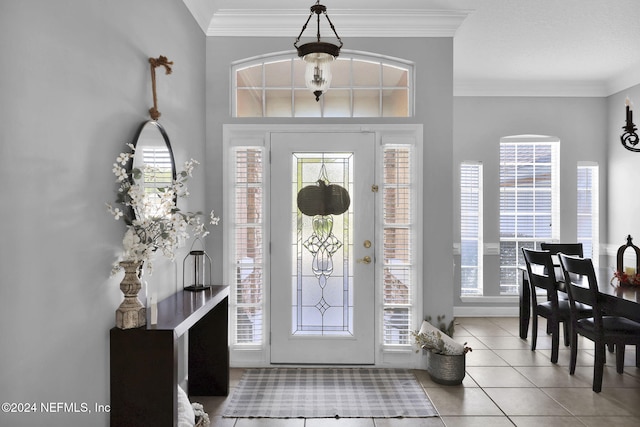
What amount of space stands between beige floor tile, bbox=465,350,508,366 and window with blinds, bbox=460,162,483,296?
4.92 feet

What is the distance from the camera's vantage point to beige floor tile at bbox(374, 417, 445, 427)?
273cm

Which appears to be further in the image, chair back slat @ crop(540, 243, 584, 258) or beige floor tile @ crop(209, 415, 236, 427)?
chair back slat @ crop(540, 243, 584, 258)

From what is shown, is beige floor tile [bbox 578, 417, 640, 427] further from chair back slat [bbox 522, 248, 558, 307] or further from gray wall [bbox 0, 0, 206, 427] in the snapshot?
gray wall [bbox 0, 0, 206, 427]

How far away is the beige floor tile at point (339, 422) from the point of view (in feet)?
8.96

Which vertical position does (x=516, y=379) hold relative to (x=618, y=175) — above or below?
below

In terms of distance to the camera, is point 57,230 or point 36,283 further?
point 57,230

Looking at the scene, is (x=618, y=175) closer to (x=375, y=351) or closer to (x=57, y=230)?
(x=375, y=351)

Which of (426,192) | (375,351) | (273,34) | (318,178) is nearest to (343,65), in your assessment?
(273,34)

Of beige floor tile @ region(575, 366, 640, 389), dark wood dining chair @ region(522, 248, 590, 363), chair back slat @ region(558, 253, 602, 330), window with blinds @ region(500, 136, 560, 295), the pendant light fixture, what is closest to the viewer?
the pendant light fixture

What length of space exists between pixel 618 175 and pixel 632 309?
3105 mm

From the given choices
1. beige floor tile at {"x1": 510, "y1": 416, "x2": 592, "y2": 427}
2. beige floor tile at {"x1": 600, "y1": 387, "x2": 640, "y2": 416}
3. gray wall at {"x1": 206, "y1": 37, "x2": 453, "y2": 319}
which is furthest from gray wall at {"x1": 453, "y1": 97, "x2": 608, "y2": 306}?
beige floor tile at {"x1": 510, "y1": 416, "x2": 592, "y2": 427}

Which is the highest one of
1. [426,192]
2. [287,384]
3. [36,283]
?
[426,192]

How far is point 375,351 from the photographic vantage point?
12.1 ft

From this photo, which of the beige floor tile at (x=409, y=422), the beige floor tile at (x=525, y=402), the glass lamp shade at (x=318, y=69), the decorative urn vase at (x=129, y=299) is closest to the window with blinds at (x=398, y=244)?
the beige floor tile at (x=525, y=402)
